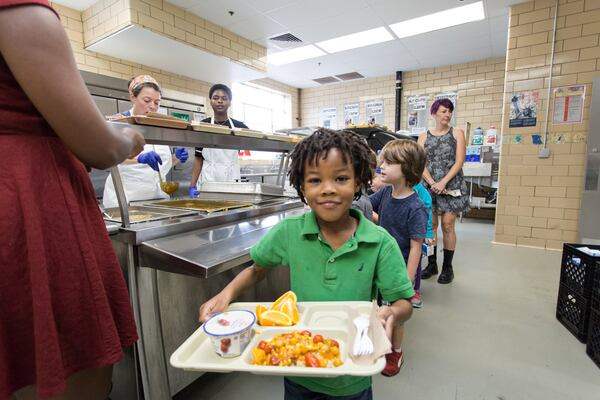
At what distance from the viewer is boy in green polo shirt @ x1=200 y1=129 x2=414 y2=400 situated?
2.62 feet

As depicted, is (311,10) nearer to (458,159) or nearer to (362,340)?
(458,159)

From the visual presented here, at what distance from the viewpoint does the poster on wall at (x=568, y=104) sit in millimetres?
3402

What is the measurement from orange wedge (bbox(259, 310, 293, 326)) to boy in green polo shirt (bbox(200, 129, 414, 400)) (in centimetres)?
11

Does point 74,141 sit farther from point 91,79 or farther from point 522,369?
point 91,79

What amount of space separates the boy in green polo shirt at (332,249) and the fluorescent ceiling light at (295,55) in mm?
4704

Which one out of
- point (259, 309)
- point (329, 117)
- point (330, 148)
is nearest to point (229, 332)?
point (259, 309)

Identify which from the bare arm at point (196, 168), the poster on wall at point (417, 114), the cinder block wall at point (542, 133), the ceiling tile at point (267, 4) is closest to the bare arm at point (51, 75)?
the bare arm at point (196, 168)

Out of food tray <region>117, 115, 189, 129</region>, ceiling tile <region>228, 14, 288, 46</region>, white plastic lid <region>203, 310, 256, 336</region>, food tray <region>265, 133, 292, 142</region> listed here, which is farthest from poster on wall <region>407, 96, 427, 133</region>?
white plastic lid <region>203, 310, 256, 336</region>

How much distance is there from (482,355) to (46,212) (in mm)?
2025

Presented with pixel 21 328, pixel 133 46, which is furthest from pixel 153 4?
pixel 21 328

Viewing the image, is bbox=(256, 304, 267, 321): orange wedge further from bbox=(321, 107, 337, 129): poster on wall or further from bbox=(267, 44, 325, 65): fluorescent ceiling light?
bbox=(321, 107, 337, 129): poster on wall

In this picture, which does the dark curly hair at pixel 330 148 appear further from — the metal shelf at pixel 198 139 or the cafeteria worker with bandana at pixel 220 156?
the cafeteria worker with bandana at pixel 220 156

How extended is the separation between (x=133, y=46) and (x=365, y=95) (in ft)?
15.5

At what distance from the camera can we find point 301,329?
2.40ft
